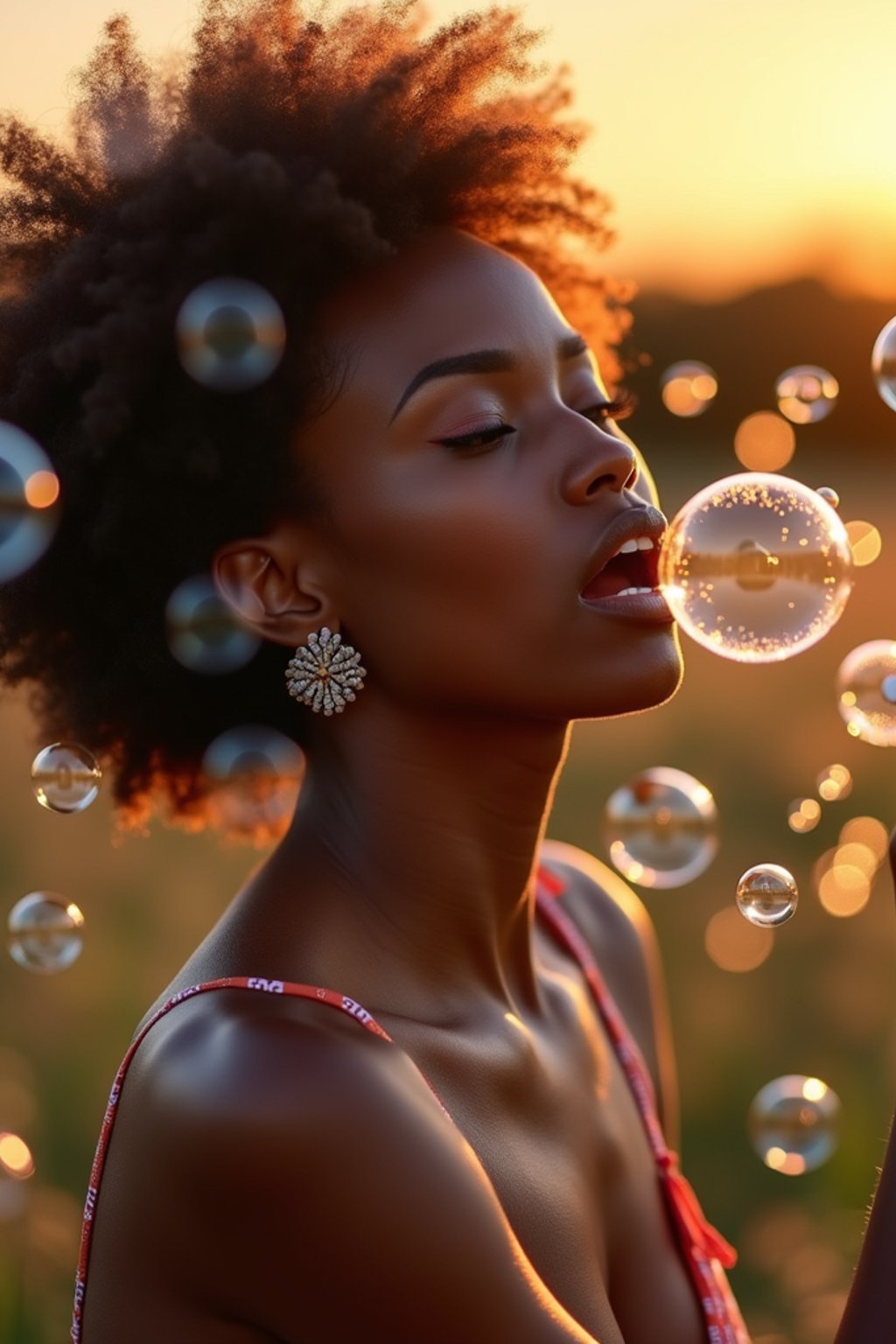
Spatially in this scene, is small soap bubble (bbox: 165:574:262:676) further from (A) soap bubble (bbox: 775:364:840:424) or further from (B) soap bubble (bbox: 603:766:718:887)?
(A) soap bubble (bbox: 775:364:840:424)

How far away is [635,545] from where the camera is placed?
2.11 metres

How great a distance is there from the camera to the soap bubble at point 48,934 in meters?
2.74

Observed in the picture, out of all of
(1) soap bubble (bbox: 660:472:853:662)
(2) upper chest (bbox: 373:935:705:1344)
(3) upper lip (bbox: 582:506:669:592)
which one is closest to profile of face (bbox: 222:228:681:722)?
(3) upper lip (bbox: 582:506:669:592)

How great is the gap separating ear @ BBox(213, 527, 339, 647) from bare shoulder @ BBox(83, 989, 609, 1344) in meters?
0.52

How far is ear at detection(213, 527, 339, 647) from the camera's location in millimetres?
2219

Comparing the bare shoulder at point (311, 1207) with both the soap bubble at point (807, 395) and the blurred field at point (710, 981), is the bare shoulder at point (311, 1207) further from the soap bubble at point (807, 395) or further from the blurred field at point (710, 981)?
the soap bubble at point (807, 395)

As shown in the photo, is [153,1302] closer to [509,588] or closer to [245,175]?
[509,588]

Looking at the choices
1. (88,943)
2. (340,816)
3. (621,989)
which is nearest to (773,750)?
(88,943)

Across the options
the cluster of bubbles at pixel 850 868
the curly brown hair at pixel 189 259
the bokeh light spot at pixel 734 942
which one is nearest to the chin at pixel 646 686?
the curly brown hair at pixel 189 259

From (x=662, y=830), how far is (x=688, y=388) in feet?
2.65

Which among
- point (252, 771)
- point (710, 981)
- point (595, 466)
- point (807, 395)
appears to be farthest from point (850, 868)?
point (595, 466)

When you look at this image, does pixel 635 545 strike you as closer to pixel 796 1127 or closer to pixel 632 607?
pixel 632 607

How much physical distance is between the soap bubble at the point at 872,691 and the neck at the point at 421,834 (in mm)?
566

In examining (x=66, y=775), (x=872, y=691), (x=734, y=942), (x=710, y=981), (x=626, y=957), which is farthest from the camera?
(x=734, y=942)
